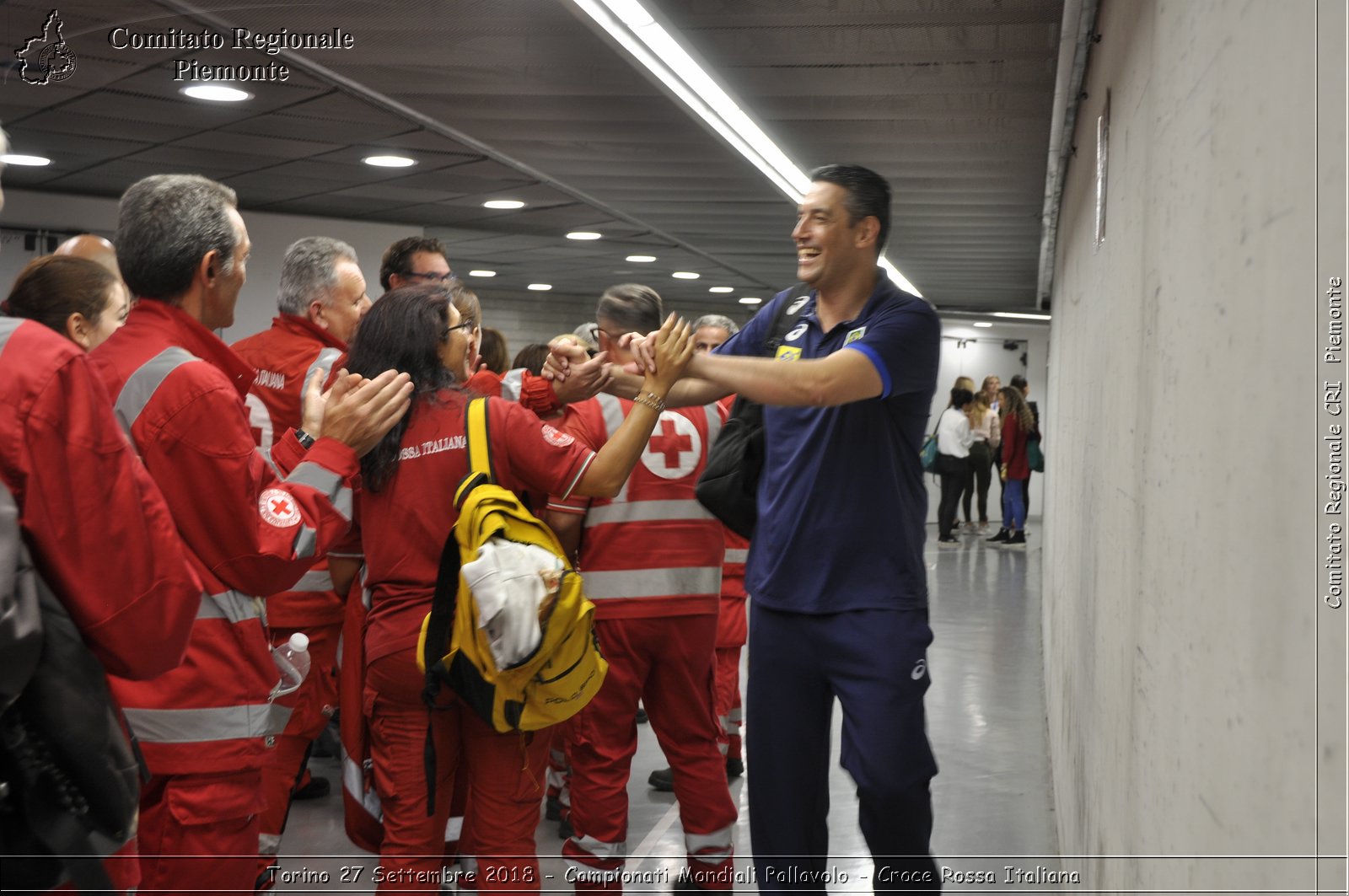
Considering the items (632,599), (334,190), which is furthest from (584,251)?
(632,599)

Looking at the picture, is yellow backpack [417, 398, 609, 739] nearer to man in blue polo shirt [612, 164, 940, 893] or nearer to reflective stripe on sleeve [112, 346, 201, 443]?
man in blue polo shirt [612, 164, 940, 893]

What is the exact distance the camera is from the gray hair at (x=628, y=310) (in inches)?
155

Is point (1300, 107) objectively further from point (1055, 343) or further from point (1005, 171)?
point (1055, 343)

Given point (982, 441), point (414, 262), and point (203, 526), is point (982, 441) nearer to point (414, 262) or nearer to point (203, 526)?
point (414, 262)

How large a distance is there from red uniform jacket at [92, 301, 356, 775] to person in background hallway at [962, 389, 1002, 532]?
607 inches

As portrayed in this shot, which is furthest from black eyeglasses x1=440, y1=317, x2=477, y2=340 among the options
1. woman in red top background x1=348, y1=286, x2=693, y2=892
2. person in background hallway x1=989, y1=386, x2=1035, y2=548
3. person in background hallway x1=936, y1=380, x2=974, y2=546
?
person in background hallway x1=936, y1=380, x2=974, y2=546

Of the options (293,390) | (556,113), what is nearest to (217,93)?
(556,113)

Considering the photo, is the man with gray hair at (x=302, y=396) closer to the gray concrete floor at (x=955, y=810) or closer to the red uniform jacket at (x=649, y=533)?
the gray concrete floor at (x=955, y=810)

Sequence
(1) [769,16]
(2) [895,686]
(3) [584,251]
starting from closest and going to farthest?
(2) [895,686] < (1) [769,16] < (3) [584,251]

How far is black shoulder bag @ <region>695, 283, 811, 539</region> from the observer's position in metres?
3.16

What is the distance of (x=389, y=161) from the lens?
7.70m

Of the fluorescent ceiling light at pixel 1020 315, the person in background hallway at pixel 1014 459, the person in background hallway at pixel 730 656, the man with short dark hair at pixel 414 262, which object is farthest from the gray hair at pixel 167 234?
the fluorescent ceiling light at pixel 1020 315

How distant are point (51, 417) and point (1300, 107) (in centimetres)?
145

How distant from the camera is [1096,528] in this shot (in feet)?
9.81
